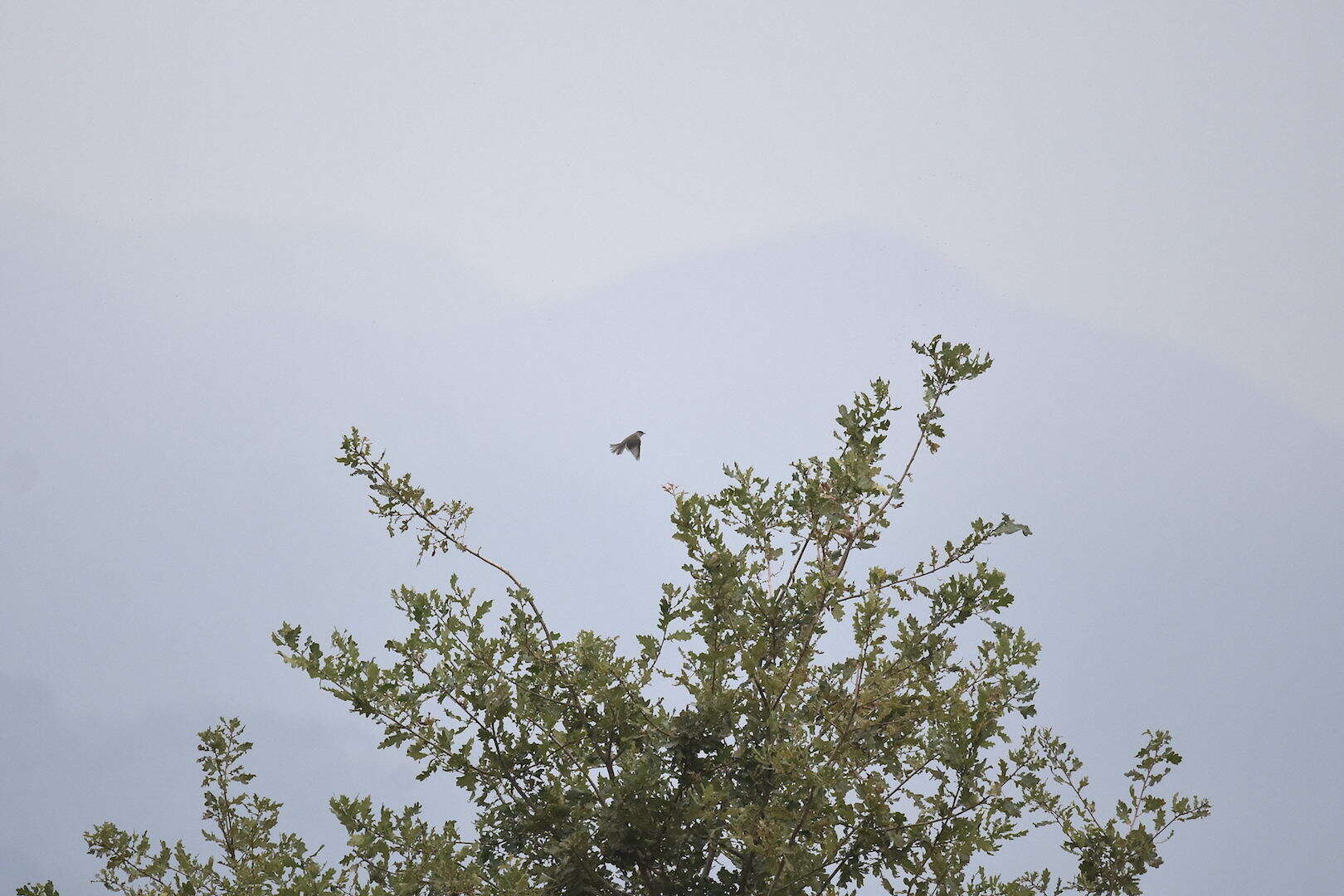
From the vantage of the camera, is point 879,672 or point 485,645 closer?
point 879,672

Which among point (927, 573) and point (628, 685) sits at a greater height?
point (927, 573)

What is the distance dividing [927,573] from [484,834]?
2.67 meters

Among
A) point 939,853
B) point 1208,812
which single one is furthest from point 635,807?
point 1208,812

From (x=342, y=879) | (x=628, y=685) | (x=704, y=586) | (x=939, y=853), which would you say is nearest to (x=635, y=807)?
(x=628, y=685)

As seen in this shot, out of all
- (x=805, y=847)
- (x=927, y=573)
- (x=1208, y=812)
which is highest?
(x=927, y=573)

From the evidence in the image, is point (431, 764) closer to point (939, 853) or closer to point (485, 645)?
point (485, 645)

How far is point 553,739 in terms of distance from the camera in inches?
233

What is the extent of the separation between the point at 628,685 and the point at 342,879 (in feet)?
6.26

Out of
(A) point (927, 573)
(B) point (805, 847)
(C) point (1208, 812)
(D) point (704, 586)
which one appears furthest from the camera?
(C) point (1208, 812)

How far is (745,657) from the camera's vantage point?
5230 mm

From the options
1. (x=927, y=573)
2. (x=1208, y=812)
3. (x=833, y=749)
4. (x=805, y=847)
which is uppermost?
(x=927, y=573)

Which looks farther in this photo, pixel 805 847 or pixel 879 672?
pixel 879 672

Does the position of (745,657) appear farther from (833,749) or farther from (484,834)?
(484,834)

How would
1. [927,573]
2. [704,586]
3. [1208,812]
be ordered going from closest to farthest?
[704,586]
[927,573]
[1208,812]
